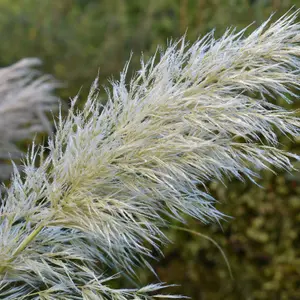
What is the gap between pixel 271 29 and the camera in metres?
0.68

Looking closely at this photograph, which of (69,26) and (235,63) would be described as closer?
(235,63)

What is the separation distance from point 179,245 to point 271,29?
118cm

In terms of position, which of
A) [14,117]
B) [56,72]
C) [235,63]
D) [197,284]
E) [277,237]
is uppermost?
[235,63]

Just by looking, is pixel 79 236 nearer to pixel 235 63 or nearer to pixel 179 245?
pixel 235 63

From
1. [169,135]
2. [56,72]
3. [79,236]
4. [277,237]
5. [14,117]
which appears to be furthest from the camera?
[56,72]

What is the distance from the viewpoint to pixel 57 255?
0.76 metres

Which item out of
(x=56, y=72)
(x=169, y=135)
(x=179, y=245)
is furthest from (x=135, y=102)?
(x=56, y=72)

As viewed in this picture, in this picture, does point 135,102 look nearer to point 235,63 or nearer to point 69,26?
point 235,63

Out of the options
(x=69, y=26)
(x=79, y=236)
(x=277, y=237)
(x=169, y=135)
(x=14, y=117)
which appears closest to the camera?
(x=169, y=135)

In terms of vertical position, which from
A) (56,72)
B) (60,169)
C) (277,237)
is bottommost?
(277,237)

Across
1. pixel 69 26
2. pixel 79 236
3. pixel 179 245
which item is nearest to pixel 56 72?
pixel 69 26

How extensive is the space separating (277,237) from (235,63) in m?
1.16

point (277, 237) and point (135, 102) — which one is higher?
point (135, 102)

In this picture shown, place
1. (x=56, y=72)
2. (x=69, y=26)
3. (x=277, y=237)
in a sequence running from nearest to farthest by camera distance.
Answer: (x=277, y=237)
(x=56, y=72)
(x=69, y=26)
